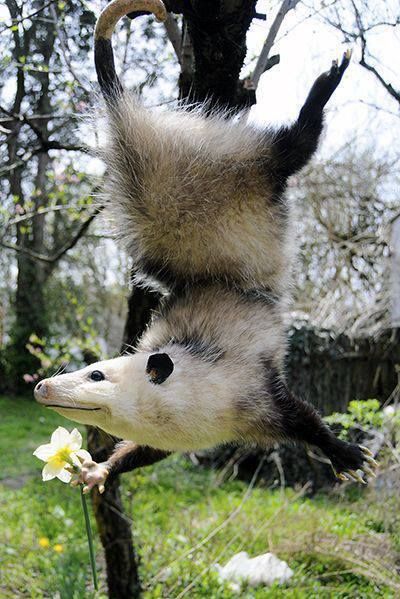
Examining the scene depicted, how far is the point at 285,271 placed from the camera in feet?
6.13

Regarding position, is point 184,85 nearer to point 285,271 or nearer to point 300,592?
point 285,271

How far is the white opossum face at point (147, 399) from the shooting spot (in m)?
1.31

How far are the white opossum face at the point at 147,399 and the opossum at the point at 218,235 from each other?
0.02 meters

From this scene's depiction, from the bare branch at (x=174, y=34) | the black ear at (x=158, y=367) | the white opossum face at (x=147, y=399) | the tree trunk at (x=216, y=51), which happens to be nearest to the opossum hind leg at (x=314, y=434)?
the white opossum face at (x=147, y=399)

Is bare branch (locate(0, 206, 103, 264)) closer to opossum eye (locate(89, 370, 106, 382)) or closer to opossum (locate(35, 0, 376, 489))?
opossum (locate(35, 0, 376, 489))

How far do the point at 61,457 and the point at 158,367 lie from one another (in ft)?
1.06

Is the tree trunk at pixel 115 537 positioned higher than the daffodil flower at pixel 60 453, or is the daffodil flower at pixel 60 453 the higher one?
the daffodil flower at pixel 60 453

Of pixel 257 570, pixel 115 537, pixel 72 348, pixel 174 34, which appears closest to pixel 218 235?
pixel 174 34

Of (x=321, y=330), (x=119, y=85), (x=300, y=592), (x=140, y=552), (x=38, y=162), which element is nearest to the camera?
(x=119, y=85)

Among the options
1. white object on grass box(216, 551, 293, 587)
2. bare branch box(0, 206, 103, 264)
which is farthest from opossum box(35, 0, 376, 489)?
white object on grass box(216, 551, 293, 587)

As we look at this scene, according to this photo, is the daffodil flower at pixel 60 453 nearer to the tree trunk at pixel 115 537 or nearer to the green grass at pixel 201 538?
the green grass at pixel 201 538

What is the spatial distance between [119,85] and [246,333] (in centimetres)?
73

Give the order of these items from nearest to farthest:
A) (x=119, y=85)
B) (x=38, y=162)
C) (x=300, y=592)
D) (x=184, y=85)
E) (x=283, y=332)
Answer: (x=119, y=85)
(x=283, y=332)
(x=184, y=85)
(x=300, y=592)
(x=38, y=162)

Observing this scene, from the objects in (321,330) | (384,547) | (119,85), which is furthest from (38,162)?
(119,85)
